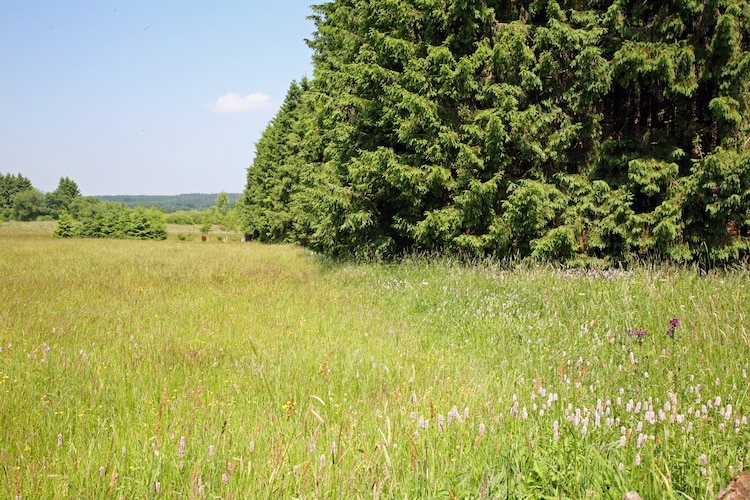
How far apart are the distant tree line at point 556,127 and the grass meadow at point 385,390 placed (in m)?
1.85

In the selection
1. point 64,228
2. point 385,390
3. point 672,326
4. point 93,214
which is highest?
point 93,214

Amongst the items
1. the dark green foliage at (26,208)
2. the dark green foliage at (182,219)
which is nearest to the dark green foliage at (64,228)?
the dark green foliage at (182,219)

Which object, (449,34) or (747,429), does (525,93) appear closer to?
(449,34)

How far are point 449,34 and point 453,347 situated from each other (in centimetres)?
902

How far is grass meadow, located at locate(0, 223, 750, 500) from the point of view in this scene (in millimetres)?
2551

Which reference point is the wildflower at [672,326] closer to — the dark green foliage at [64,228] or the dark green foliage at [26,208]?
the dark green foliage at [64,228]

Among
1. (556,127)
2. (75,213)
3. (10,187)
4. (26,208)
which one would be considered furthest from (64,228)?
(10,187)

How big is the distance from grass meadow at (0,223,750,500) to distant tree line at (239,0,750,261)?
1847 millimetres

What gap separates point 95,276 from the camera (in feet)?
36.2

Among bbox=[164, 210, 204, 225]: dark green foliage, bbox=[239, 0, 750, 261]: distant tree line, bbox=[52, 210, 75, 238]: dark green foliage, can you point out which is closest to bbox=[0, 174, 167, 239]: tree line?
bbox=[52, 210, 75, 238]: dark green foliage

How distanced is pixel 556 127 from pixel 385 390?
9.54m

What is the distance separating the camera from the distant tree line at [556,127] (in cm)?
918

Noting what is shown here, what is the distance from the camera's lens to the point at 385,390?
3873 mm

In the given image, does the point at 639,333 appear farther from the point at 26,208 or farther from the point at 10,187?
the point at 10,187
